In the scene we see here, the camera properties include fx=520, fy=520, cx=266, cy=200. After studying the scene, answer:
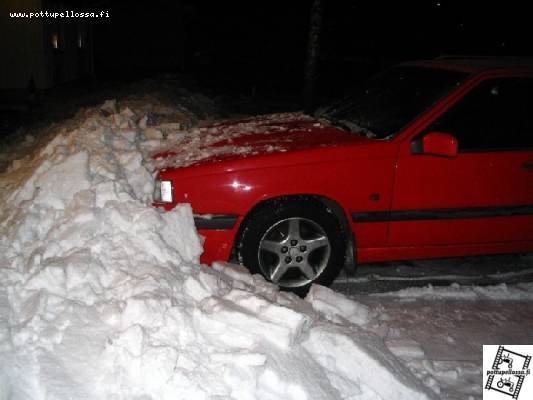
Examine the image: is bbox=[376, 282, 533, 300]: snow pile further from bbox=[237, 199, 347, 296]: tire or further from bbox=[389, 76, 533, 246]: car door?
bbox=[237, 199, 347, 296]: tire

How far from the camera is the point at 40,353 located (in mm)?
2490

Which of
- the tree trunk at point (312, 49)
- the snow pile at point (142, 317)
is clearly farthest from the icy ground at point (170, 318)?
the tree trunk at point (312, 49)

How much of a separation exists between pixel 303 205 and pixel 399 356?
1194mm

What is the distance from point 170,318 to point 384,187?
182 cm

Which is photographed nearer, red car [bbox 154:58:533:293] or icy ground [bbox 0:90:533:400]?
icy ground [bbox 0:90:533:400]

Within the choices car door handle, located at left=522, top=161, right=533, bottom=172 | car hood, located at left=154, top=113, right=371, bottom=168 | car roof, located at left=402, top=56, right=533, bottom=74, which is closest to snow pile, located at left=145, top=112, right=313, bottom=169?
car hood, located at left=154, top=113, right=371, bottom=168

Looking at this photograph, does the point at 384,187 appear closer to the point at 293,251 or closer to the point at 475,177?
the point at 475,177

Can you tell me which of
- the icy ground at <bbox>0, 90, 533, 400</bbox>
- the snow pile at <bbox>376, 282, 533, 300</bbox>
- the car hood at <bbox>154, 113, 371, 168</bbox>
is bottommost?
the snow pile at <bbox>376, 282, 533, 300</bbox>

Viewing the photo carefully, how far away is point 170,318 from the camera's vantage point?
2.68 m

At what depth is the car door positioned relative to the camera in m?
3.73

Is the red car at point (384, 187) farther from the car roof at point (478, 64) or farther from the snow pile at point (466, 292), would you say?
the snow pile at point (466, 292)

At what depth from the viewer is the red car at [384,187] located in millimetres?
3578

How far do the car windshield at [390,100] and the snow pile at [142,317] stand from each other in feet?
4.74

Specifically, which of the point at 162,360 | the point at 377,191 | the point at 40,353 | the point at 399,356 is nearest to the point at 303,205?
the point at 377,191
